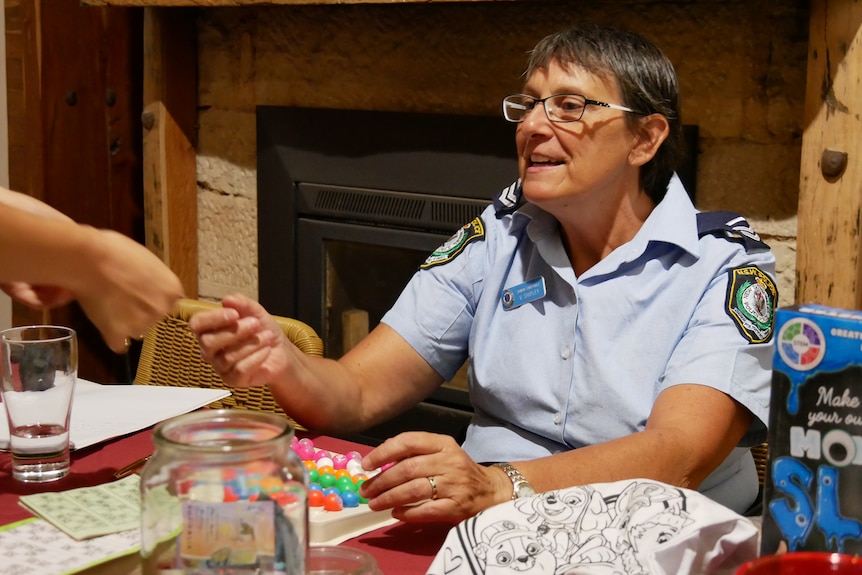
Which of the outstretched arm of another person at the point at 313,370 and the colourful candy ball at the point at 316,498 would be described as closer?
the colourful candy ball at the point at 316,498

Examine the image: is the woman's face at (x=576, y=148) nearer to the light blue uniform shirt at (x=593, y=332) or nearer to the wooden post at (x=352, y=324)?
the light blue uniform shirt at (x=593, y=332)

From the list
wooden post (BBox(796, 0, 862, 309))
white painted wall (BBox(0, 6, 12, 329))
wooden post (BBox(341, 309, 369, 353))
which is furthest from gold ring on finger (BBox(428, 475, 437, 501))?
white painted wall (BBox(0, 6, 12, 329))

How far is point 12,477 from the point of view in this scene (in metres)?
1.23

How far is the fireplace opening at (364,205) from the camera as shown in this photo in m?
2.46

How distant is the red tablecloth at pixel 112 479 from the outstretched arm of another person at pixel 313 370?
128mm

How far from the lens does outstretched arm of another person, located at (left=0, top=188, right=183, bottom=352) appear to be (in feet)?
3.03

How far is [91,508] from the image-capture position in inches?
43.8

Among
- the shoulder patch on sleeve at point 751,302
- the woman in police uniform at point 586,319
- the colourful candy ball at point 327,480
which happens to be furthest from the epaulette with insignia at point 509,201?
the colourful candy ball at point 327,480

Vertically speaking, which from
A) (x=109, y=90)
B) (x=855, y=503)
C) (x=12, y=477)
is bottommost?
(x=12, y=477)

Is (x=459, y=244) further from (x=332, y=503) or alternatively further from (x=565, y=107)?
(x=332, y=503)

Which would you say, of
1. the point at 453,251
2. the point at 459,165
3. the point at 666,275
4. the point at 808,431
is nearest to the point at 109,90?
the point at 459,165

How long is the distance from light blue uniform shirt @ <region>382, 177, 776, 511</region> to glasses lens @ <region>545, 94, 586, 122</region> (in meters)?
0.17

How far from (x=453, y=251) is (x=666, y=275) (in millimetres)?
387

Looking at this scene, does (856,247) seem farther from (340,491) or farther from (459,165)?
(340,491)
